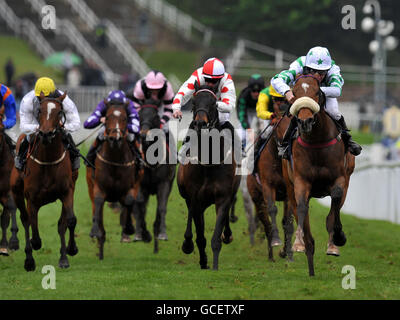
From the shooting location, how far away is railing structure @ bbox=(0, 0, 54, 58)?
41500 mm

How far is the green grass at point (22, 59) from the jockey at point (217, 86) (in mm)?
24899

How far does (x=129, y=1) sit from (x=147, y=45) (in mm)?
3440

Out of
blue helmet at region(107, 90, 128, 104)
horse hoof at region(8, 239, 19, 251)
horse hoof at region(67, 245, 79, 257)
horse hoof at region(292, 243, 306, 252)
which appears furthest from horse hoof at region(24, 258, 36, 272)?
horse hoof at region(292, 243, 306, 252)

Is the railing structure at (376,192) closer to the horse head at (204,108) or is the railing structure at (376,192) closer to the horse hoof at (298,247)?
the horse hoof at (298,247)

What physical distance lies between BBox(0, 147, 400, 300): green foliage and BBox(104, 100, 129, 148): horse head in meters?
1.57

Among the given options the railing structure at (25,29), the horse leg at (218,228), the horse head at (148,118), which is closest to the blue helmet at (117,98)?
the horse head at (148,118)

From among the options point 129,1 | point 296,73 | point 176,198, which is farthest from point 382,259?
point 129,1

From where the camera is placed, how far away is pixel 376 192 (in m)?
19.1

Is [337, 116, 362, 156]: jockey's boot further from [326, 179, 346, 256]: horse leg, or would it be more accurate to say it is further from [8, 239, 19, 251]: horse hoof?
[8, 239, 19, 251]: horse hoof

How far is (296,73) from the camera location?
11680mm

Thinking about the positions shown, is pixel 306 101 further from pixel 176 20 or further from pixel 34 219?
pixel 176 20

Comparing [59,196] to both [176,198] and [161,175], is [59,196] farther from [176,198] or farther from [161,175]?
[176,198]

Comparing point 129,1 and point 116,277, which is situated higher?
point 129,1

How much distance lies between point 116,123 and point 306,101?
12.5 feet
